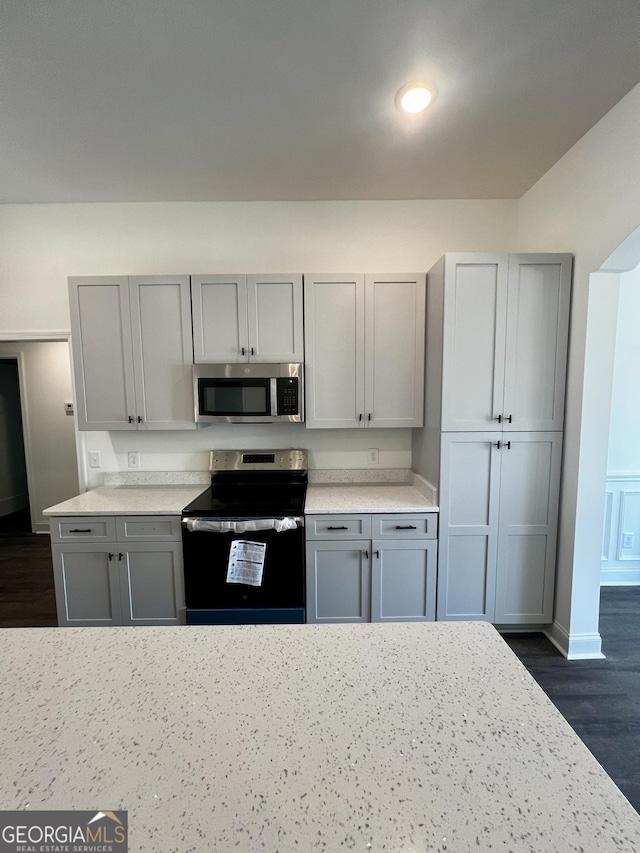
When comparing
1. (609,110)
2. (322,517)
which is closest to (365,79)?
(609,110)

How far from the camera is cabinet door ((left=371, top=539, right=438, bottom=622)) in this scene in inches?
86.4

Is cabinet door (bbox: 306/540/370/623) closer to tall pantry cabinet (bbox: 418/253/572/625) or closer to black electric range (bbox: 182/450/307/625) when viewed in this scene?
black electric range (bbox: 182/450/307/625)

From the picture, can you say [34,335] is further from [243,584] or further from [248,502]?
[243,584]

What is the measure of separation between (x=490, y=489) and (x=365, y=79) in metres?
2.13

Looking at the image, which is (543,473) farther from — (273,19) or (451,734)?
(273,19)

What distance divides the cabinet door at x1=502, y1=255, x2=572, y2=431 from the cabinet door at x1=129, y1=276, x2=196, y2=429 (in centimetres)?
197

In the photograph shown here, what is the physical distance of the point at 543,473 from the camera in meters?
2.21

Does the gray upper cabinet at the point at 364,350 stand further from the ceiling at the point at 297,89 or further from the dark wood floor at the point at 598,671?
the dark wood floor at the point at 598,671

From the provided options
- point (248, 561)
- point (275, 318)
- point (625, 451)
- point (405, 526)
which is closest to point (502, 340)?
point (405, 526)

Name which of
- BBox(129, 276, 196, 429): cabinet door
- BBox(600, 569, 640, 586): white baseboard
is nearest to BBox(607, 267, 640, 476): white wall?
BBox(600, 569, 640, 586): white baseboard

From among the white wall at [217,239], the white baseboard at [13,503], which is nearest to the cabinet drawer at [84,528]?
the white wall at [217,239]

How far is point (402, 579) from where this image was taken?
2215 mm

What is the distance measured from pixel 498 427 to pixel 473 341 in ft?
1.72

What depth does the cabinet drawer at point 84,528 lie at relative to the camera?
2201 mm
